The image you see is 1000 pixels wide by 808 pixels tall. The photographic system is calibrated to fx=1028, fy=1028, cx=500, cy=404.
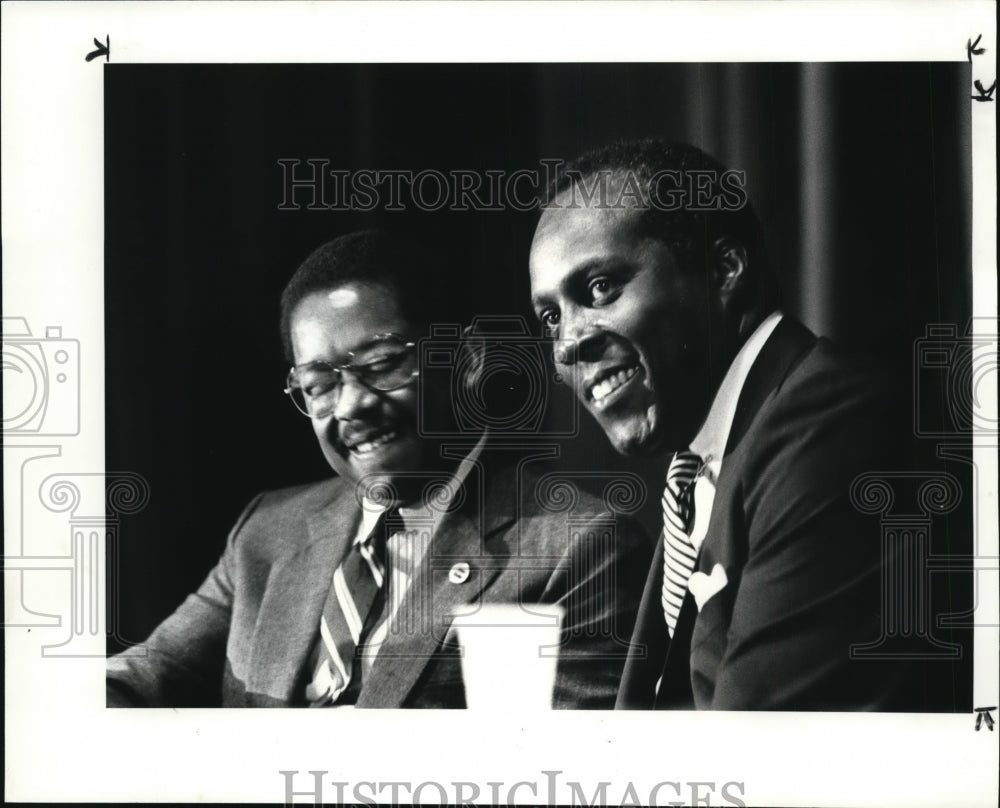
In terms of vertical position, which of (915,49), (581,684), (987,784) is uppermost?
(915,49)

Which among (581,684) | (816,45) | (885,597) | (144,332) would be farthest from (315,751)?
(816,45)

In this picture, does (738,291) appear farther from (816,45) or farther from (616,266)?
(816,45)

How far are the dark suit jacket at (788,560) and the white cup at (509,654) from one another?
14cm

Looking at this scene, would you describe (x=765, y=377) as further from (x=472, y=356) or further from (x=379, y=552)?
(x=379, y=552)

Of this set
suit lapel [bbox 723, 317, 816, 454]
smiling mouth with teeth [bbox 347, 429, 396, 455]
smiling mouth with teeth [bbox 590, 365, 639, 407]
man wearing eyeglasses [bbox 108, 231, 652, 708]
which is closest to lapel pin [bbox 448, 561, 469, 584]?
man wearing eyeglasses [bbox 108, 231, 652, 708]

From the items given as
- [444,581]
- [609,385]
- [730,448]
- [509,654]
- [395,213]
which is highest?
[395,213]

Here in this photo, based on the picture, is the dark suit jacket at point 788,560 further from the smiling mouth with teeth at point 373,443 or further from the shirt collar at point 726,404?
the smiling mouth with teeth at point 373,443

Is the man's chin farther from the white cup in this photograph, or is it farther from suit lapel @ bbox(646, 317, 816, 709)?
the white cup

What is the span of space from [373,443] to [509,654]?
431 mm

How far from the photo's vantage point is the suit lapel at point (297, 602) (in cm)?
179

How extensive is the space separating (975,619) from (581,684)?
0.69 meters

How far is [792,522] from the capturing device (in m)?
1.73

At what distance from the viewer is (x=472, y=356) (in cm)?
177

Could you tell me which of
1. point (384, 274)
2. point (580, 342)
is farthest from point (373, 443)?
point (580, 342)
